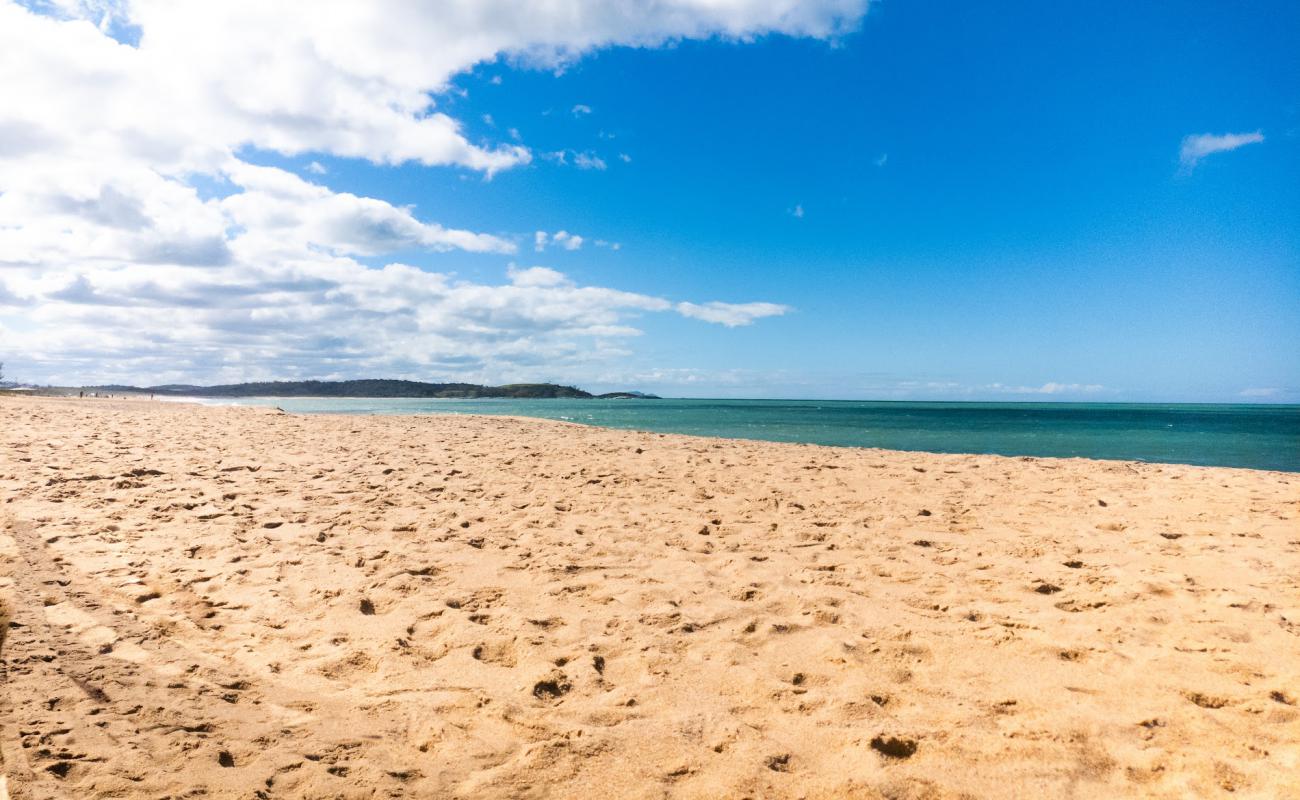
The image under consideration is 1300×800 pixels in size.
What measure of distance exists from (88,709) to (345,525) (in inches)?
166

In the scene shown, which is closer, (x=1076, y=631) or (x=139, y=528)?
(x=1076, y=631)

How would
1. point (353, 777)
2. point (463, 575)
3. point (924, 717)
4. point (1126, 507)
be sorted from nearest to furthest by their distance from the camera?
1. point (353, 777)
2. point (924, 717)
3. point (463, 575)
4. point (1126, 507)

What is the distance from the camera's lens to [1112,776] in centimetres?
300

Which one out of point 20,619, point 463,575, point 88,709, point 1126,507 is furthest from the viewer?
point 1126,507

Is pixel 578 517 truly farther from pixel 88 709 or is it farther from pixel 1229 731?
pixel 1229 731

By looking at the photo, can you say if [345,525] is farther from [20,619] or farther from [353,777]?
[353,777]

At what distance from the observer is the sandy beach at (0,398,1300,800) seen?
118 inches

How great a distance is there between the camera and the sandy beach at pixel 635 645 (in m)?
3.00

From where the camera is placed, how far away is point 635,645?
443 cm

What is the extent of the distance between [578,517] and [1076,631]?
17.6 ft

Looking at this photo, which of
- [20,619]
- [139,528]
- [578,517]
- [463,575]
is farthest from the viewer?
[578,517]

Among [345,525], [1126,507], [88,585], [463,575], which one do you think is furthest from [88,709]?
[1126,507]

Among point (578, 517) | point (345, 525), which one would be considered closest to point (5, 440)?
point (345, 525)

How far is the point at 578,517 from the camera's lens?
26.5 ft
